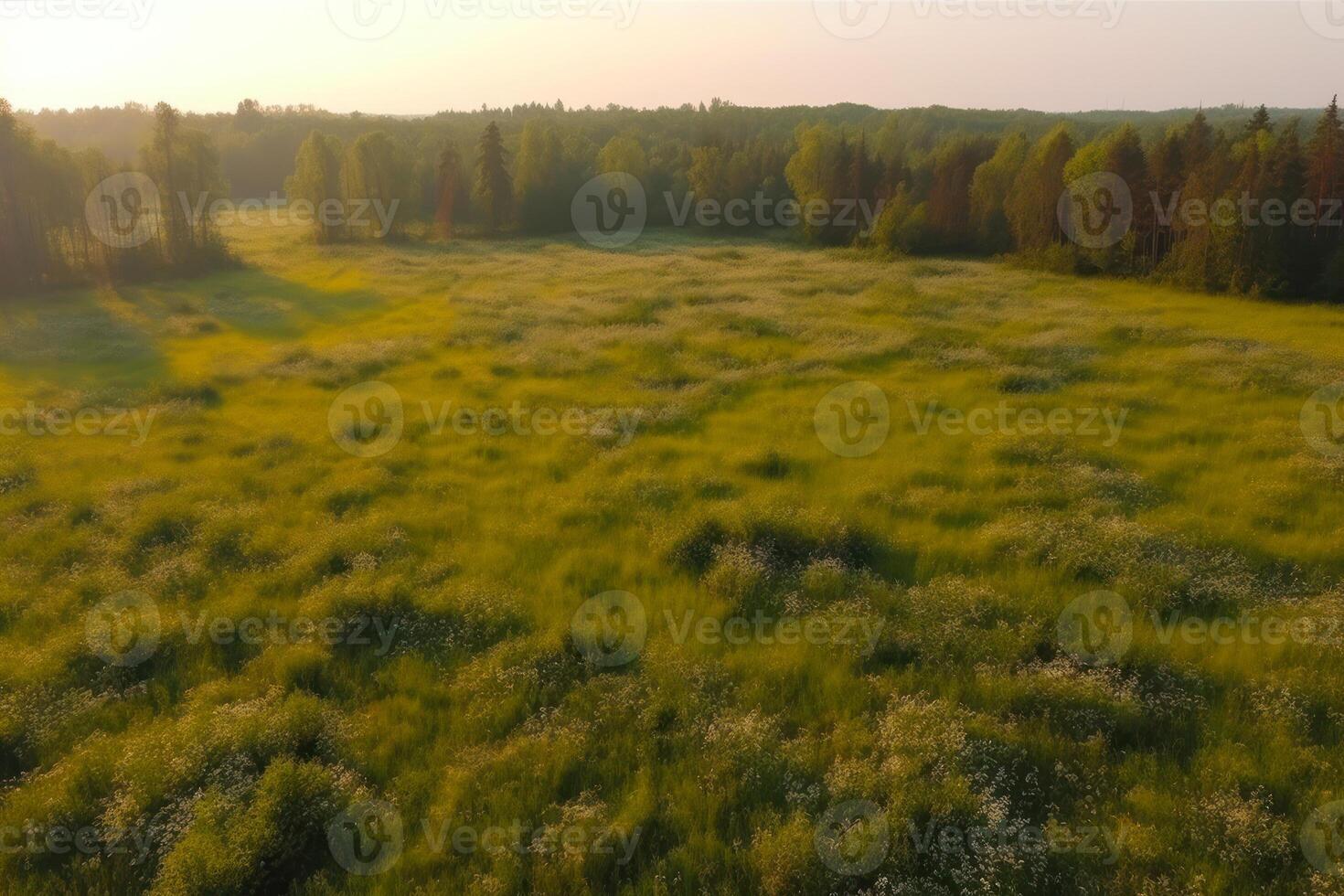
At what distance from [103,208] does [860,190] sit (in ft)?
200

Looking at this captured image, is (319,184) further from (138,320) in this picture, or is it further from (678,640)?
(678,640)

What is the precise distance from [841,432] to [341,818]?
15839mm

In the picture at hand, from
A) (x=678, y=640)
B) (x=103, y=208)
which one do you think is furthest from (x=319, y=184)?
(x=678, y=640)

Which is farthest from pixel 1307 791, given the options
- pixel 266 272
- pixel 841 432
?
pixel 266 272

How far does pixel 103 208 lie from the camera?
48844 millimetres

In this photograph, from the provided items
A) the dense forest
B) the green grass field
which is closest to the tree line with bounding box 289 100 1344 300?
the dense forest

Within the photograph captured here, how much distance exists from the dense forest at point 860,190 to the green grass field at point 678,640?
78.6 ft

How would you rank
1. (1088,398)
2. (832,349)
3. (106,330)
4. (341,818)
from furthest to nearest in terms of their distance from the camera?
(106,330)
(832,349)
(1088,398)
(341,818)

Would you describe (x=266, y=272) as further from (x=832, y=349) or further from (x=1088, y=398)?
(x=1088, y=398)

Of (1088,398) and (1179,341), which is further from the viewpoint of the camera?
(1179,341)

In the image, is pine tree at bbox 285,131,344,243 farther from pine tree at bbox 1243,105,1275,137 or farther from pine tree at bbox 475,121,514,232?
pine tree at bbox 1243,105,1275,137

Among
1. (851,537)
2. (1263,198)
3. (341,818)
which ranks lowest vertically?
(341,818)

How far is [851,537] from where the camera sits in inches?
569

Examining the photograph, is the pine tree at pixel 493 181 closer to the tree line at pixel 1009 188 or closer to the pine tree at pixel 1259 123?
the tree line at pixel 1009 188
